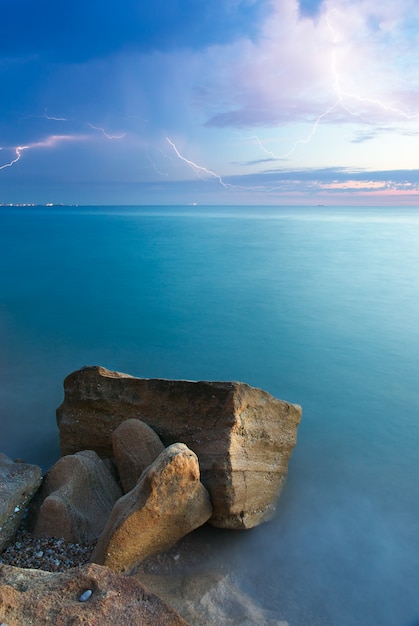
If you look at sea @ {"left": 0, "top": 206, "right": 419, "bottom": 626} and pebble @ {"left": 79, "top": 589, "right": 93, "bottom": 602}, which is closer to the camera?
pebble @ {"left": 79, "top": 589, "right": 93, "bottom": 602}

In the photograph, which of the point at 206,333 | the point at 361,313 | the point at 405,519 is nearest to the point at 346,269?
the point at 361,313

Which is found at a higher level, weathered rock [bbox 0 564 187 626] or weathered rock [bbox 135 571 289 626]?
weathered rock [bbox 0 564 187 626]

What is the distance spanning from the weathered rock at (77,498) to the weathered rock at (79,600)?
63.5 inches

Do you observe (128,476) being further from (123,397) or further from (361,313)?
(361,313)

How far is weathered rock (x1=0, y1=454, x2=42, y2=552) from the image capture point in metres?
5.61

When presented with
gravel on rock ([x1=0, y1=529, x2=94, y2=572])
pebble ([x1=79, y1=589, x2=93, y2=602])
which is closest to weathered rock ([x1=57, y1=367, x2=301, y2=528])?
gravel on rock ([x1=0, y1=529, x2=94, y2=572])

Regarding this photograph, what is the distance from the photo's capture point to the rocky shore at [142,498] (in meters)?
3.99

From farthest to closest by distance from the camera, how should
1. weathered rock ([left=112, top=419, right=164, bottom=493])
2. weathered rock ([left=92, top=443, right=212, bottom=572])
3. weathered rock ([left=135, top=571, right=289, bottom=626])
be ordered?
weathered rock ([left=112, top=419, right=164, bottom=493]) < weathered rock ([left=92, top=443, right=212, bottom=572]) < weathered rock ([left=135, top=571, right=289, bottom=626])

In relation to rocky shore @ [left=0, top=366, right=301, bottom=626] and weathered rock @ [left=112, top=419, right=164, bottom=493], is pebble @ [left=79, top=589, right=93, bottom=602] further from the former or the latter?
weathered rock @ [left=112, top=419, right=164, bottom=493]

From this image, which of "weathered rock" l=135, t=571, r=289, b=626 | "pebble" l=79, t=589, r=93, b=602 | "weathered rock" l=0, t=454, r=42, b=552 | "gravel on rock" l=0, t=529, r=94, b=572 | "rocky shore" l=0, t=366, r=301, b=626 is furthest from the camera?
"weathered rock" l=0, t=454, r=42, b=552

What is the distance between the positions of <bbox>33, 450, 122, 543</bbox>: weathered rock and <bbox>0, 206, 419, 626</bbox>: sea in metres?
1.59

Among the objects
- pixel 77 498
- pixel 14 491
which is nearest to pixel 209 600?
pixel 77 498

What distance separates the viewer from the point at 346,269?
1097 inches

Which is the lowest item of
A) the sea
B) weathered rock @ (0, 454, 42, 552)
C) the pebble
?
the sea
